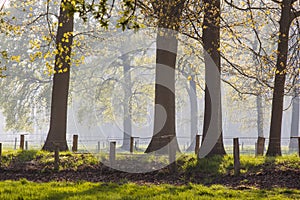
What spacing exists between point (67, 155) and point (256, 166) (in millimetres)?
7019

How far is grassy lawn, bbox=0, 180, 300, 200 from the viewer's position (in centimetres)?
1005

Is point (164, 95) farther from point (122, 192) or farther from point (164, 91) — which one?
point (122, 192)

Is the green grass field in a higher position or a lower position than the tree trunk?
lower

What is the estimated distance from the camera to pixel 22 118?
41.8 metres

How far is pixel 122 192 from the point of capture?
10.8 metres

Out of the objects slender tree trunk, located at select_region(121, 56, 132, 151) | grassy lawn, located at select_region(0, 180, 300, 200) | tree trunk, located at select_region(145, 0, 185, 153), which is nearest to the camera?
grassy lawn, located at select_region(0, 180, 300, 200)

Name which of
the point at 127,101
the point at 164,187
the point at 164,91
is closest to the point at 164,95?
the point at 164,91

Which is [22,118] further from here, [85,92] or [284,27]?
[284,27]

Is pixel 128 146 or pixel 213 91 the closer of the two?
pixel 213 91

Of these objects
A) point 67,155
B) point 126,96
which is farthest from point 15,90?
point 67,155

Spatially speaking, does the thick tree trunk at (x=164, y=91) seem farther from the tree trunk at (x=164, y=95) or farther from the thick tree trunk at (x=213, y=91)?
the thick tree trunk at (x=213, y=91)

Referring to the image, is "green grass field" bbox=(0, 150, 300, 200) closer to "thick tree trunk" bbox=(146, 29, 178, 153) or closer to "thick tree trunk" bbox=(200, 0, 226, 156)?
"thick tree trunk" bbox=(200, 0, 226, 156)

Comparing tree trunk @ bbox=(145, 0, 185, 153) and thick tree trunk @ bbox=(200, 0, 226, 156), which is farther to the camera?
tree trunk @ bbox=(145, 0, 185, 153)

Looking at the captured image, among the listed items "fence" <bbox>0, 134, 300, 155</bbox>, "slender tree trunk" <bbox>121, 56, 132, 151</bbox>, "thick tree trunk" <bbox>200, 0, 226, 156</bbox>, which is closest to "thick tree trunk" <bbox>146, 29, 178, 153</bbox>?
"thick tree trunk" <bbox>200, 0, 226, 156</bbox>
